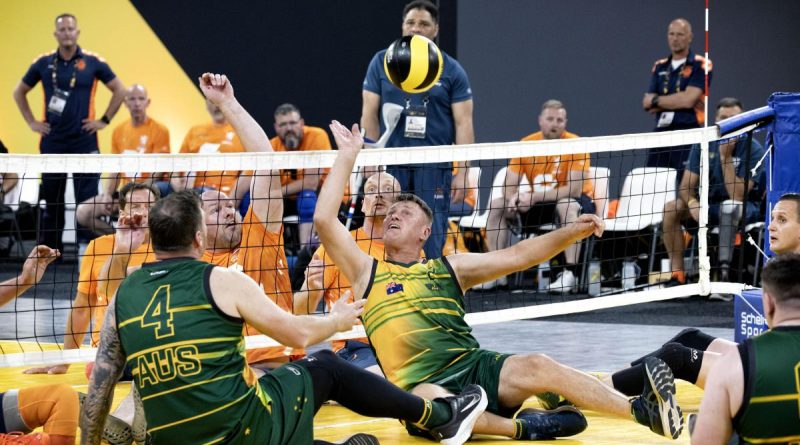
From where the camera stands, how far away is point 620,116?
14.2 metres

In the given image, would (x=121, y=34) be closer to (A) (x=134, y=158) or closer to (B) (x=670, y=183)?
(B) (x=670, y=183)

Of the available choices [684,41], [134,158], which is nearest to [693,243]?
[684,41]

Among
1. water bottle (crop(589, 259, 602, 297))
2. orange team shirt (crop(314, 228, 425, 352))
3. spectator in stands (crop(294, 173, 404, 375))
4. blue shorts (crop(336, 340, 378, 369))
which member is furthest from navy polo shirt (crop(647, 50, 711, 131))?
blue shorts (crop(336, 340, 378, 369))

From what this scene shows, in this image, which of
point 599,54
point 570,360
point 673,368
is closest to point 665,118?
point 599,54

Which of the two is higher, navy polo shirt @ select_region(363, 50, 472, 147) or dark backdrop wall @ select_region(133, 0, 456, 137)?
dark backdrop wall @ select_region(133, 0, 456, 137)

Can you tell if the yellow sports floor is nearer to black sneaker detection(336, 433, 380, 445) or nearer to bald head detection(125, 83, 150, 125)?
black sneaker detection(336, 433, 380, 445)

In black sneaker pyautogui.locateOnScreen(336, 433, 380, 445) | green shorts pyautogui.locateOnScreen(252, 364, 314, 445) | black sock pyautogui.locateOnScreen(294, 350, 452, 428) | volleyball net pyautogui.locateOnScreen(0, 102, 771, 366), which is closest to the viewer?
green shorts pyautogui.locateOnScreen(252, 364, 314, 445)

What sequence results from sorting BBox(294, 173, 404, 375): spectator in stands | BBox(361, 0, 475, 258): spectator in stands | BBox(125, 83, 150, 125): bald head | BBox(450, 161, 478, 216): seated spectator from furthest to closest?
1. BBox(125, 83, 150, 125): bald head
2. BBox(450, 161, 478, 216): seated spectator
3. BBox(361, 0, 475, 258): spectator in stands
4. BBox(294, 173, 404, 375): spectator in stands

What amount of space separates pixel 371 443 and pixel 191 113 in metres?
11.6

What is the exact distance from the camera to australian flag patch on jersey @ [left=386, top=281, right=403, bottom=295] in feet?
19.5

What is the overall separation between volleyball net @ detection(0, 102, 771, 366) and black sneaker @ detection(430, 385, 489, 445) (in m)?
1.33

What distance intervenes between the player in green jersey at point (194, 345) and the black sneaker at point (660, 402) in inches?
54.6

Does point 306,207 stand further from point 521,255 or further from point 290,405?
point 290,405

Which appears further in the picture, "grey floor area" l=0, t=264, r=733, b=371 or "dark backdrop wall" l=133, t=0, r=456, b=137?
"dark backdrop wall" l=133, t=0, r=456, b=137
